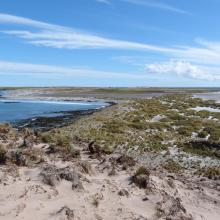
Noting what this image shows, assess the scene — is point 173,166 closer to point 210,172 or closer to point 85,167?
point 210,172

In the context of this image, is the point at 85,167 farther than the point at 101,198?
Yes

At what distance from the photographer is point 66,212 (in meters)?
12.8

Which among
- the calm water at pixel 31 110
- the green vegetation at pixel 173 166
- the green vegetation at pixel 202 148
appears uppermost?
the green vegetation at pixel 173 166

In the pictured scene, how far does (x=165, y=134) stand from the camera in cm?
3400

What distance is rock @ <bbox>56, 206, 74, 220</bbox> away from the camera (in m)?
12.7

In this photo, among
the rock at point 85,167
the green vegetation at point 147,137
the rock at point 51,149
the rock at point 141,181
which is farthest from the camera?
the green vegetation at point 147,137

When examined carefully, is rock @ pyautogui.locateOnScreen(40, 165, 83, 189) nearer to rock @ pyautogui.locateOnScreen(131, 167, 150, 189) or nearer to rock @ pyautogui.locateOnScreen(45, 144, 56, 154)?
rock @ pyautogui.locateOnScreen(131, 167, 150, 189)

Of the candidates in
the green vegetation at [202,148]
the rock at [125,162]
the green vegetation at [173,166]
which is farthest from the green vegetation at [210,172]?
the green vegetation at [202,148]

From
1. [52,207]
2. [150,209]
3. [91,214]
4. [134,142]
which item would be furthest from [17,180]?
[134,142]

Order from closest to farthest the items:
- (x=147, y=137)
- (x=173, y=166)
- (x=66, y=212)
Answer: (x=66, y=212), (x=173, y=166), (x=147, y=137)

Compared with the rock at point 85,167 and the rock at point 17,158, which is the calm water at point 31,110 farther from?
the rock at point 85,167

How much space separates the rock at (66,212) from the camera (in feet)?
41.6

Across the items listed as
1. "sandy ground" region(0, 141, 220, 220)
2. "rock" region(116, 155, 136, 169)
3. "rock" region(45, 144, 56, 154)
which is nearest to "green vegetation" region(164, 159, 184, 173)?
"rock" region(116, 155, 136, 169)

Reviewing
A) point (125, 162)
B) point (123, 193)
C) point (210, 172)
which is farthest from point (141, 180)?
point (210, 172)
